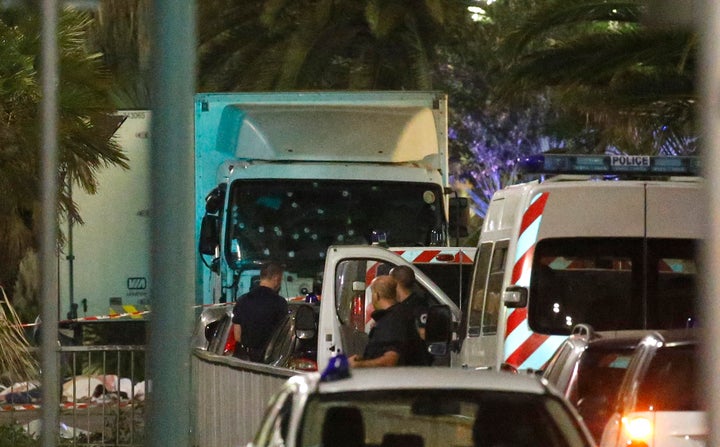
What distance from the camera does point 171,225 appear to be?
18.5 feet

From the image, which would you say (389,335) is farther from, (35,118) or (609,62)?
(609,62)

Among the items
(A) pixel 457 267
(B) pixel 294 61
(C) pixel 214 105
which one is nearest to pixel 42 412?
(A) pixel 457 267

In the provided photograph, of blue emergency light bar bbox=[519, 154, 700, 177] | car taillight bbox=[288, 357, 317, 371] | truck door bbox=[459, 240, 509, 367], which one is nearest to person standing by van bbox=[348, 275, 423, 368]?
truck door bbox=[459, 240, 509, 367]

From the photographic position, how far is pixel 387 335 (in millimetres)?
11594

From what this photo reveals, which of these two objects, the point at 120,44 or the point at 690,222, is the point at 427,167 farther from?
the point at 120,44

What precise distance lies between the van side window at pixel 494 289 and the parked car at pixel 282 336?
200 cm

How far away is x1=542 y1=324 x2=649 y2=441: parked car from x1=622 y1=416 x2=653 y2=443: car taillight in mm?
1157

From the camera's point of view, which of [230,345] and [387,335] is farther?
[230,345]

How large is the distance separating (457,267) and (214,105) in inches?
163

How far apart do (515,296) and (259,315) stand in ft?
14.4

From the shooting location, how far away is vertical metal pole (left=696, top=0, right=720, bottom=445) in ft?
13.7

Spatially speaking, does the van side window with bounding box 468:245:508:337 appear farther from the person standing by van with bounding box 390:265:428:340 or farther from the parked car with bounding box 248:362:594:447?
the parked car with bounding box 248:362:594:447

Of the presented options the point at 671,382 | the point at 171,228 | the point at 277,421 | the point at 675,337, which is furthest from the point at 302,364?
the point at 171,228

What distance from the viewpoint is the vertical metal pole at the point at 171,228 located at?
565cm
